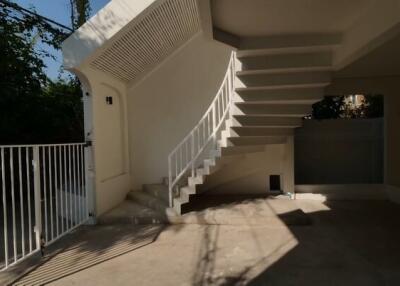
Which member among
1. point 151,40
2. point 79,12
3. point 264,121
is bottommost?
point 264,121

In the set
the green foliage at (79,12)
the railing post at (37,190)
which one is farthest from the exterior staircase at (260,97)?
the green foliage at (79,12)

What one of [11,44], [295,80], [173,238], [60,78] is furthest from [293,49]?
[60,78]

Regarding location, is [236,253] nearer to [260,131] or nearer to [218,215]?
[218,215]

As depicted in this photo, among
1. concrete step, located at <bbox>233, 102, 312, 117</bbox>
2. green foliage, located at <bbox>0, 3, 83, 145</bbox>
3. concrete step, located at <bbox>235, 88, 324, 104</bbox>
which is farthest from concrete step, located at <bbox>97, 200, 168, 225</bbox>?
green foliage, located at <bbox>0, 3, 83, 145</bbox>

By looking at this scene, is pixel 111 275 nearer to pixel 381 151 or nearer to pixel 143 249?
pixel 143 249

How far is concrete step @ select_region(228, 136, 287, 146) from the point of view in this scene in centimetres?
503

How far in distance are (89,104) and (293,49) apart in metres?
2.87

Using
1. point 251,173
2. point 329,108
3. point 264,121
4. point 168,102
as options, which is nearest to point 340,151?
point 251,173

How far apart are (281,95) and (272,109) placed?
0.40 meters

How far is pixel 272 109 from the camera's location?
4738 millimetres

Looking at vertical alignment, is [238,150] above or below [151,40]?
below

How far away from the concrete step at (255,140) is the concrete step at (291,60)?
4.78ft

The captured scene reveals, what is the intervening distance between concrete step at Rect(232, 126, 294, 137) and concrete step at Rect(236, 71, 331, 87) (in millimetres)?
936

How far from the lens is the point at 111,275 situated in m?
2.97
